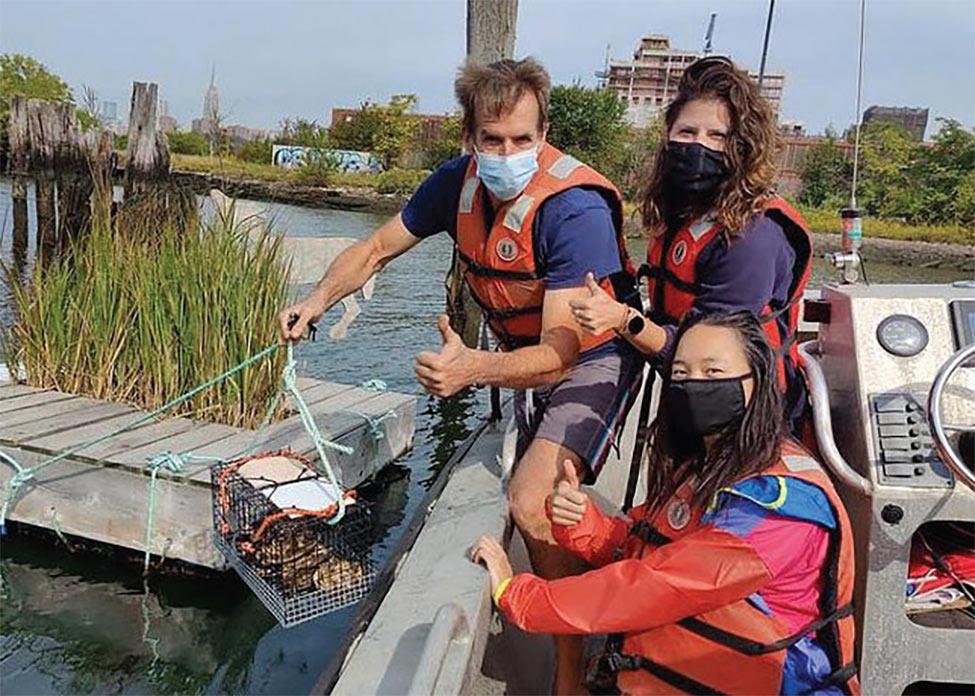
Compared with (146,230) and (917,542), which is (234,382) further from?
(917,542)

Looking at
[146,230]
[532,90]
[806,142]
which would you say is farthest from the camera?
[806,142]

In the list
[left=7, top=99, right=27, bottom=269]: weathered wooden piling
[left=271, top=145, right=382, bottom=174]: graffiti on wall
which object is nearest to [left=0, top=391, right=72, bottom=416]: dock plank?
[left=7, top=99, right=27, bottom=269]: weathered wooden piling

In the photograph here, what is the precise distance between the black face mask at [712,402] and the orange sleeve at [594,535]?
1.53ft

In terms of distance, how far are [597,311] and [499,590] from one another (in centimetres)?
68

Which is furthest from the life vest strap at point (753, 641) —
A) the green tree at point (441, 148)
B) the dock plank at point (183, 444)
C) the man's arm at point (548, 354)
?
the green tree at point (441, 148)

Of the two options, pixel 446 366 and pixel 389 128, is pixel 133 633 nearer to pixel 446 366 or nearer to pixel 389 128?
pixel 446 366

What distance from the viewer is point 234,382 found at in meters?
4.57

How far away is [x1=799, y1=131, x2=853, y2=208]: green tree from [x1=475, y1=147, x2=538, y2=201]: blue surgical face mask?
3610cm

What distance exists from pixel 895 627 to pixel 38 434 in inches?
136

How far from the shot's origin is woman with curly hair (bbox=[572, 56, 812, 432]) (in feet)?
7.76

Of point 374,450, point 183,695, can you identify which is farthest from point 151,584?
point 374,450

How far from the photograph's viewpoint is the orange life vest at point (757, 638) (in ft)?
6.10

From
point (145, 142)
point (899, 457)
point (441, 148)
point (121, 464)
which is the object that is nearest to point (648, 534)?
point (899, 457)

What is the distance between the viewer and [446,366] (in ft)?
7.60
